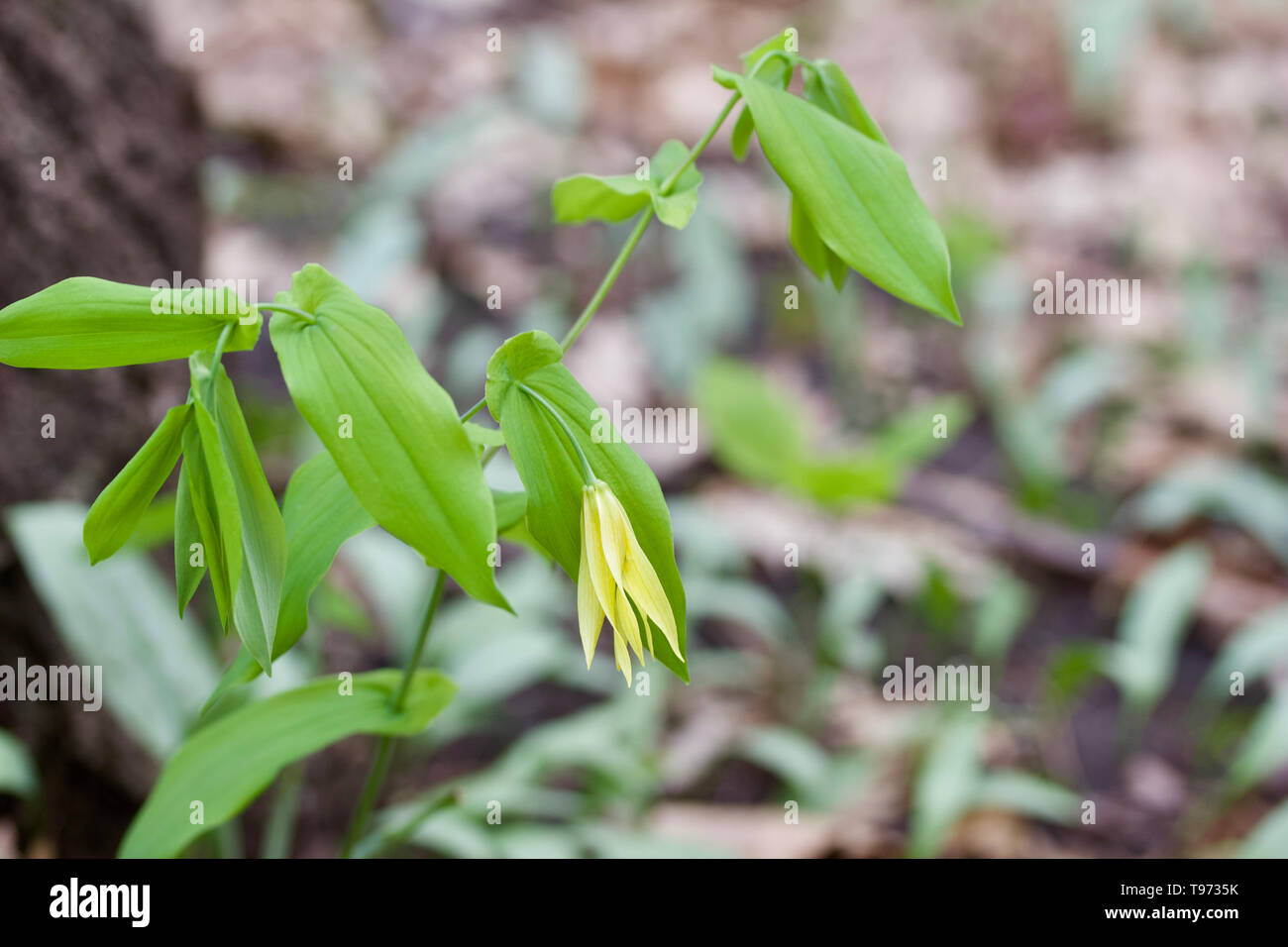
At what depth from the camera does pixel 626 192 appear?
590mm

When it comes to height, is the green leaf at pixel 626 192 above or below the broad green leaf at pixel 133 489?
above

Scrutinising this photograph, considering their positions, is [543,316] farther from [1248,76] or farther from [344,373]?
[1248,76]

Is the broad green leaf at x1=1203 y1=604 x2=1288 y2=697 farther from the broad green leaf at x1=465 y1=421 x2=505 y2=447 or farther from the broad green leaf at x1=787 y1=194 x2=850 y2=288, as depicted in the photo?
the broad green leaf at x1=465 y1=421 x2=505 y2=447

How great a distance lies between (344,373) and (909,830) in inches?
53.3

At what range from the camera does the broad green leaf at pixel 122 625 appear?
1.08 meters

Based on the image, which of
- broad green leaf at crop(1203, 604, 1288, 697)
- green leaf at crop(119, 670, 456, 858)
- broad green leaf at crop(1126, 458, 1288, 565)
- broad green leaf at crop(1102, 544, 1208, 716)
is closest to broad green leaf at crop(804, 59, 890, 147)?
green leaf at crop(119, 670, 456, 858)

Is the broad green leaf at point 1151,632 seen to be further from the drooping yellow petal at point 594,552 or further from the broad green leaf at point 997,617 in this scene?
the drooping yellow petal at point 594,552

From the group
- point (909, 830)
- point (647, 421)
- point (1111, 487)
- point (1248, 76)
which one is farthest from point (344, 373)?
point (1248, 76)

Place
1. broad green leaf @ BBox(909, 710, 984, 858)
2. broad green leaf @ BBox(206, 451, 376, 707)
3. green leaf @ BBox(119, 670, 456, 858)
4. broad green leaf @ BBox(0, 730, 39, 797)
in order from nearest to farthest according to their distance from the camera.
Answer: broad green leaf @ BBox(206, 451, 376, 707) → green leaf @ BBox(119, 670, 456, 858) → broad green leaf @ BBox(0, 730, 39, 797) → broad green leaf @ BBox(909, 710, 984, 858)

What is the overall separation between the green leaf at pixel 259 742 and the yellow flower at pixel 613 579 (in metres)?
0.22

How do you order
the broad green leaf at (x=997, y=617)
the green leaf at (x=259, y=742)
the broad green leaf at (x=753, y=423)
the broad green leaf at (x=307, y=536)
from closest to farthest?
the broad green leaf at (x=307, y=536)
the green leaf at (x=259, y=742)
the broad green leaf at (x=997, y=617)
the broad green leaf at (x=753, y=423)

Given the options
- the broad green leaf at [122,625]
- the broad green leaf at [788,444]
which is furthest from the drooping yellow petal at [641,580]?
the broad green leaf at [788,444]

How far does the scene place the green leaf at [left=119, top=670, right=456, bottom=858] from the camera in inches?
26.1
